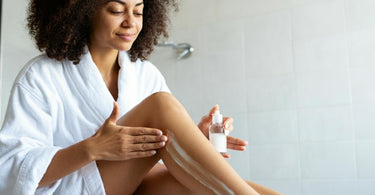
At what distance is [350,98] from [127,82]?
102 cm

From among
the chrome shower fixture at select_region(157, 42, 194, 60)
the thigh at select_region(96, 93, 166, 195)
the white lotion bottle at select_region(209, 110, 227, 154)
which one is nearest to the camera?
the thigh at select_region(96, 93, 166, 195)

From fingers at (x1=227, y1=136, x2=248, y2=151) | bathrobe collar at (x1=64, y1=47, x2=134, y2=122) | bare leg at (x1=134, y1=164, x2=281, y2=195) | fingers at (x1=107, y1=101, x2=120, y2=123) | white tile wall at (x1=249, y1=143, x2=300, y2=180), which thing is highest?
bathrobe collar at (x1=64, y1=47, x2=134, y2=122)

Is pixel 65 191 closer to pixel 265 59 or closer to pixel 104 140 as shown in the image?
pixel 104 140

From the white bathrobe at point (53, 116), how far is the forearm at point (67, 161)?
2cm

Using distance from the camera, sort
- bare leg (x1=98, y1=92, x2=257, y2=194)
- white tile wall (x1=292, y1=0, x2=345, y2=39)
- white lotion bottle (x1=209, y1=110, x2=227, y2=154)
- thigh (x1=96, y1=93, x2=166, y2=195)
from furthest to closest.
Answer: white tile wall (x1=292, y1=0, x2=345, y2=39) → white lotion bottle (x1=209, y1=110, x2=227, y2=154) → thigh (x1=96, y1=93, x2=166, y2=195) → bare leg (x1=98, y1=92, x2=257, y2=194)

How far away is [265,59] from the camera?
6.65 ft

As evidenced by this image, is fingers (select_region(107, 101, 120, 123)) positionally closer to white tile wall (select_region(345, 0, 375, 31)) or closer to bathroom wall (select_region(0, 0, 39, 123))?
white tile wall (select_region(345, 0, 375, 31))

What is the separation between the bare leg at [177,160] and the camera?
Answer: 87 centimetres

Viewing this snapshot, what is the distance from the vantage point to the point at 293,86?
1.95 m

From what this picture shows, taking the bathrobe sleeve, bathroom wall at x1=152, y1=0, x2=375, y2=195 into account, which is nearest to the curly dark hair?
the bathrobe sleeve

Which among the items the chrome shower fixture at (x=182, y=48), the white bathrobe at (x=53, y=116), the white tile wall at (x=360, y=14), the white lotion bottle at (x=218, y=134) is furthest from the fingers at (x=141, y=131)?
the chrome shower fixture at (x=182, y=48)

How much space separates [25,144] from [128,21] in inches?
15.4

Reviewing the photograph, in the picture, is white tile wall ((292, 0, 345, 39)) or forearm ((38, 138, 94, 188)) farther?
white tile wall ((292, 0, 345, 39))

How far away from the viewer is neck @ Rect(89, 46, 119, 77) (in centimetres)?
122
